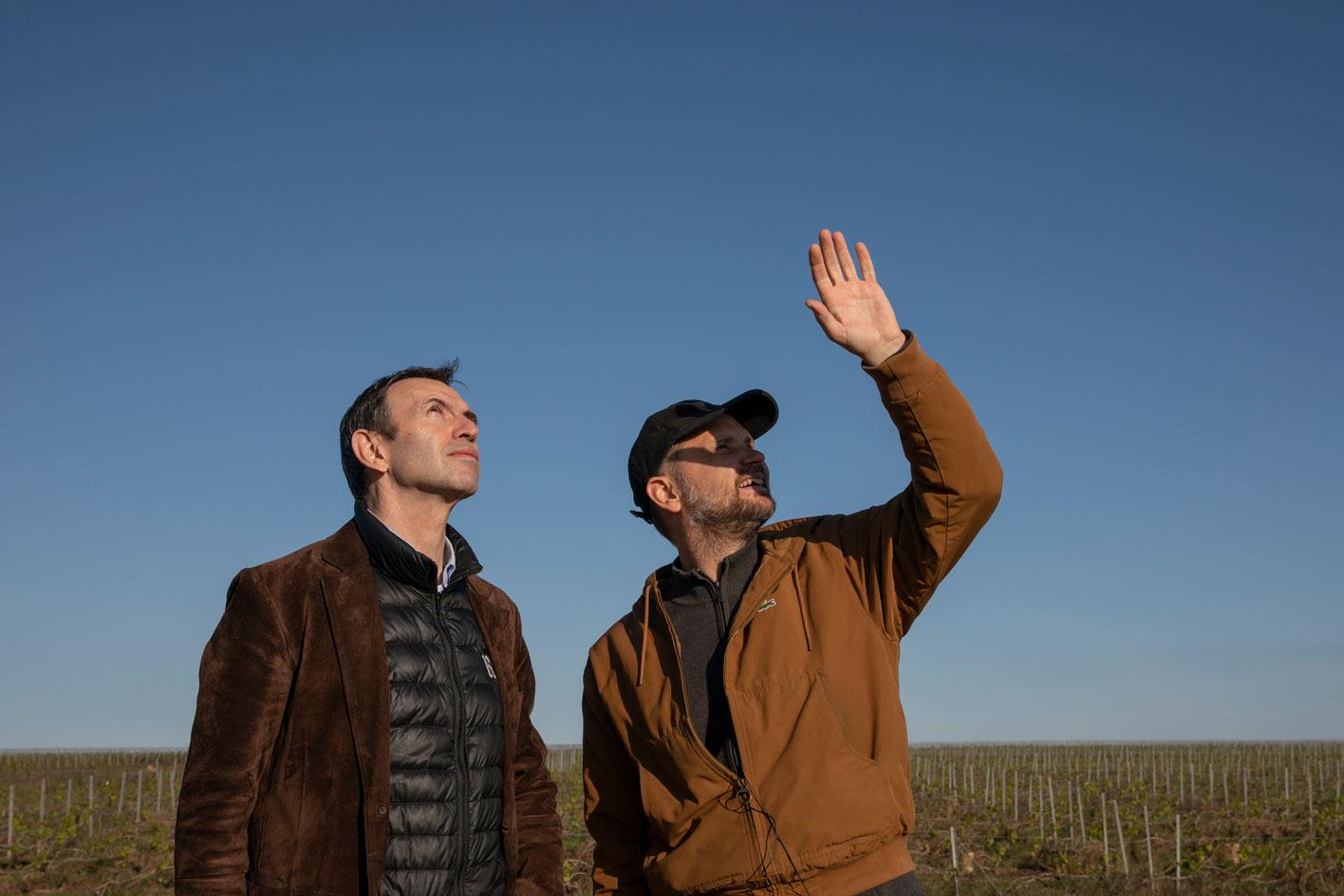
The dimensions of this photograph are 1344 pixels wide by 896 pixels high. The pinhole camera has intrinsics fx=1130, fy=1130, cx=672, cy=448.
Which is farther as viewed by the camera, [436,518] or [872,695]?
[436,518]

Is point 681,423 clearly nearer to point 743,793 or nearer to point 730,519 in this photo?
point 730,519

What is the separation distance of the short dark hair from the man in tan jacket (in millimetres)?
845

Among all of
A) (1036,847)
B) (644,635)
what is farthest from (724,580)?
(1036,847)

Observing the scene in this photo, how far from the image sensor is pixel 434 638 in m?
3.03

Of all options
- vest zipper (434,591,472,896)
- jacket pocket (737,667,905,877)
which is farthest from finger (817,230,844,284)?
vest zipper (434,591,472,896)

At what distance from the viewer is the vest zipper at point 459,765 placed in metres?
2.83

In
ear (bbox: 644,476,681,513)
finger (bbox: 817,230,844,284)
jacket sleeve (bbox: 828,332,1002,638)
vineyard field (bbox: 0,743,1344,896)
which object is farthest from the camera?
vineyard field (bbox: 0,743,1344,896)

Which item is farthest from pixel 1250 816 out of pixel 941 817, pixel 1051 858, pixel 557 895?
pixel 557 895

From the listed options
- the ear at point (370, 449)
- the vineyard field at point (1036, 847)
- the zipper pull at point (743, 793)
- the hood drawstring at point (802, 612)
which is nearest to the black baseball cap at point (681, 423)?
the hood drawstring at point (802, 612)

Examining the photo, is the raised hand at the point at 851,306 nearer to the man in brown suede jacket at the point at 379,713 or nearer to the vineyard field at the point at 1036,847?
the man in brown suede jacket at the point at 379,713

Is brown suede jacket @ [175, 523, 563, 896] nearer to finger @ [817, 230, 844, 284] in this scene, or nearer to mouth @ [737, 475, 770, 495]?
mouth @ [737, 475, 770, 495]

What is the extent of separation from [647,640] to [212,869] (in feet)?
3.89

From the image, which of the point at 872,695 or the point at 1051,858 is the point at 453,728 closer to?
the point at 872,695

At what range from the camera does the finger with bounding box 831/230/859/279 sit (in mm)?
2775
